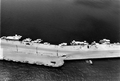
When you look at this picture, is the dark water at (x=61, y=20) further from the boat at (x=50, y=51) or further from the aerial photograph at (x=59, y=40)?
the boat at (x=50, y=51)

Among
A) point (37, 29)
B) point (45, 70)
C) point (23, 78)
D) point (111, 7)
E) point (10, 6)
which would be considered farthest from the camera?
point (111, 7)

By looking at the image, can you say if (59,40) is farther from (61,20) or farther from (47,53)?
(61,20)

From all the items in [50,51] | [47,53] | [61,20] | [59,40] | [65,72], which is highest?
[61,20]

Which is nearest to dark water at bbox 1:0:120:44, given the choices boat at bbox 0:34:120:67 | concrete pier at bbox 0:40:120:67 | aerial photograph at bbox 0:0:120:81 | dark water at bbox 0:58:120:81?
aerial photograph at bbox 0:0:120:81

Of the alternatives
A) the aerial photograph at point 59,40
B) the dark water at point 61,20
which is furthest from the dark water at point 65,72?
the dark water at point 61,20

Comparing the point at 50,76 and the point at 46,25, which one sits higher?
the point at 46,25

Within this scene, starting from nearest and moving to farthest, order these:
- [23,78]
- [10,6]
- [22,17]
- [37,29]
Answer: [23,78], [37,29], [22,17], [10,6]

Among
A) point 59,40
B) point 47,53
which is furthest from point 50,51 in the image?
point 59,40

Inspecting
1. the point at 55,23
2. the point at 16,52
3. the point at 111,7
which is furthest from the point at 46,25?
the point at 111,7

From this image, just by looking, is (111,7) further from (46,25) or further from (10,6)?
(10,6)
